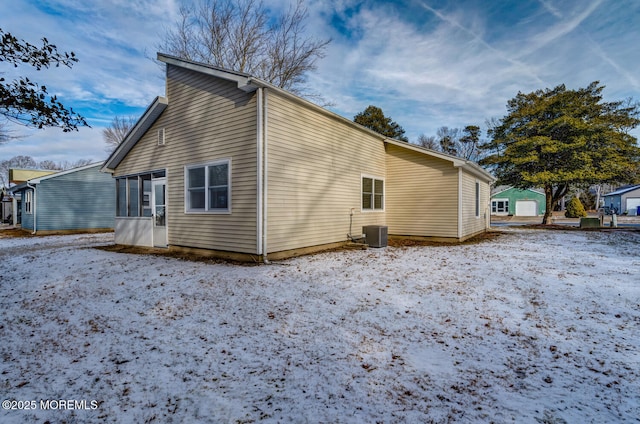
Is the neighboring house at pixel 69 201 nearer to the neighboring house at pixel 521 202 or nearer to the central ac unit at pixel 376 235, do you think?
the central ac unit at pixel 376 235

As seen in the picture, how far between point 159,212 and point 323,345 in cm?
895

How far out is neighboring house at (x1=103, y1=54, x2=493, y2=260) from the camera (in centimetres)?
772

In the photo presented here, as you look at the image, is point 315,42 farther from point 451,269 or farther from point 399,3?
point 451,269

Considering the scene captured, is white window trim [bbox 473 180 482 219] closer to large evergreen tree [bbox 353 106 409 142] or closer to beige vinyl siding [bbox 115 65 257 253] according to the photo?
beige vinyl siding [bbox 115 65 257 253]

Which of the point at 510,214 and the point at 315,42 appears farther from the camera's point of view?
the point at 510,214

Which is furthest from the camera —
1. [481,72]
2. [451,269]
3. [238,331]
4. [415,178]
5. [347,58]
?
[347,58]

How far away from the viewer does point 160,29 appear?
17.2 m

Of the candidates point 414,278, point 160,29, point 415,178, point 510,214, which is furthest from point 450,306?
point 510,214

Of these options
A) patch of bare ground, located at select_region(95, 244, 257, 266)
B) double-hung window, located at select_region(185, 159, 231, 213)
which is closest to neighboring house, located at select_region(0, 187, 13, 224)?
patch of bare ground, located at select_region(95, 244, 257, 266)

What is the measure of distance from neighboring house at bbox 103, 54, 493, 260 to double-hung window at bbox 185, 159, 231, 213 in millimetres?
33

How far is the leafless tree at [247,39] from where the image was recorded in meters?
18.2

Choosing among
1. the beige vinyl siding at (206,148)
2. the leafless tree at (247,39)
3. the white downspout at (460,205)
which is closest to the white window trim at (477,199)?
the white downspout at (460,205)

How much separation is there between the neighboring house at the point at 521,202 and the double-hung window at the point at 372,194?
29.1 metres

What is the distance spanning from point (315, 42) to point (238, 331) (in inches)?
759
